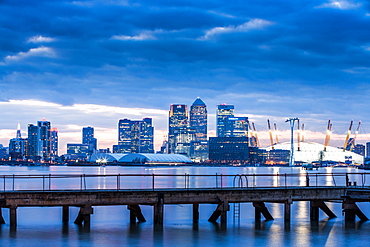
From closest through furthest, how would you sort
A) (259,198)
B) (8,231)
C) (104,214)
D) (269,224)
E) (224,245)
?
(224,245) → (8,231) → (259,198) → (269,224) → (104,214)

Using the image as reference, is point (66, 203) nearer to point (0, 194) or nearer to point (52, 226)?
point (0, 194)

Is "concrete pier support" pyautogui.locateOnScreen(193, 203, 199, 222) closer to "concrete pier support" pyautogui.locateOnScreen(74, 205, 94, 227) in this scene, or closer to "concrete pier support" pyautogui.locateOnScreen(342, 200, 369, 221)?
"concrete pier support" pyautogui.locateOnScreen(74, 205, 94, 227)

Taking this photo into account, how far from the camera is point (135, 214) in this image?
4869 centimetres

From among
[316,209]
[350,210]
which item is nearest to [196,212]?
[316,209]

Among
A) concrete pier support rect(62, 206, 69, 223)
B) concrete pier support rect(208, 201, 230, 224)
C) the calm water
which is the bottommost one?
the calm water

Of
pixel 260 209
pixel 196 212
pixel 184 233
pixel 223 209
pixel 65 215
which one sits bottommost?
pixel 184 233

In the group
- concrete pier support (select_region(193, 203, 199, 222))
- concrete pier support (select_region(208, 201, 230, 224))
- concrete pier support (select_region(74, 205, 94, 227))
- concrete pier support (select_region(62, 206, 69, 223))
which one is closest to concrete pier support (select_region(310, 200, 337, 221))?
concrete pier support (select_region(208, 201, 230, 224))

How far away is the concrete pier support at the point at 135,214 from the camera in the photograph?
157 ft

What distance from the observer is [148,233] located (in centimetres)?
4278

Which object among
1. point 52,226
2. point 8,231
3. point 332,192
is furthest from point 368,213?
point 8,231

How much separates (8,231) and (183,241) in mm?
12715

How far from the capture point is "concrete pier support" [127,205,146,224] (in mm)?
47719

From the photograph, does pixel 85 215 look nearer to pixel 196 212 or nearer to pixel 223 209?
pixel 223 209

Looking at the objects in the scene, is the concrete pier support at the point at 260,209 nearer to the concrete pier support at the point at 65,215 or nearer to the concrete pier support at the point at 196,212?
the concrete pier support at the point at 196,212
